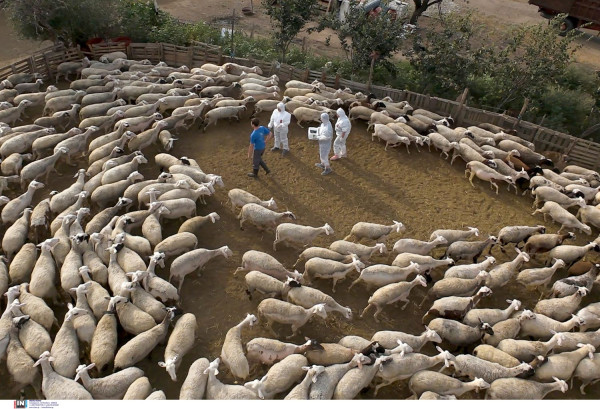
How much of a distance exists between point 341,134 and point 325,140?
83cm

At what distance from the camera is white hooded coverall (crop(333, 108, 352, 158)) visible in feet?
49.9

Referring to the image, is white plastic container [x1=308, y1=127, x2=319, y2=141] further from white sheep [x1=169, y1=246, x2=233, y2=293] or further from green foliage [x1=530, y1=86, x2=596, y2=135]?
green foliage [x1=530, y1=86, x2=596, y2=135]

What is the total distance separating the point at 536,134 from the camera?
1797 centimetres

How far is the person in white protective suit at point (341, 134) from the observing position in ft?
49.9

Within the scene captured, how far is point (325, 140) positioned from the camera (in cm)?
1494

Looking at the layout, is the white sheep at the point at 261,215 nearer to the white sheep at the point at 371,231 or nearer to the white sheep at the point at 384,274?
the white sheep at the point at 371,231

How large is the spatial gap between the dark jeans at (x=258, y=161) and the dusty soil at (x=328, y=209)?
465mm

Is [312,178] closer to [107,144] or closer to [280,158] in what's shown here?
[280,158]

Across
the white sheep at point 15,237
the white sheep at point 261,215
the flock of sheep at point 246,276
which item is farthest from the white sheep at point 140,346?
the white sheep at point 15,237

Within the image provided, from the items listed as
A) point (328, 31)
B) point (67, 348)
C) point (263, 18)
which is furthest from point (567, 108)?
point (67, 348)

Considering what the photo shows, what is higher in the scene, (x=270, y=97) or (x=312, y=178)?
(x=270, y=97)
